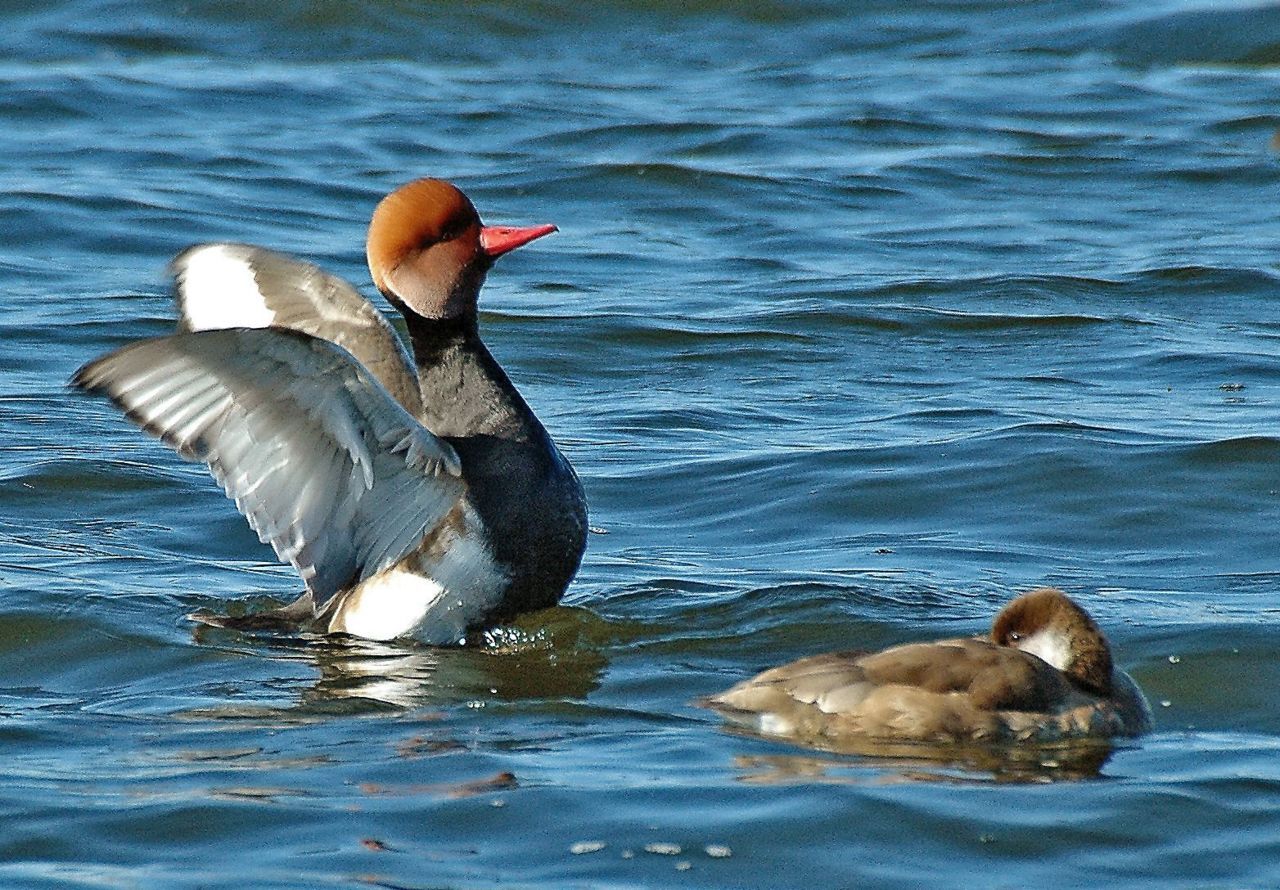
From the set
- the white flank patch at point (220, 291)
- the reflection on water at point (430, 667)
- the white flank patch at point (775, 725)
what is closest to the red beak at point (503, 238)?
the white flank patch at point (220, 291)

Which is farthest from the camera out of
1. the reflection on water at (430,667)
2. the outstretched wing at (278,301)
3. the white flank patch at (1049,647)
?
the outstretched wing at (278,301)

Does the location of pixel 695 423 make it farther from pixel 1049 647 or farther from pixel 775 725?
pixel 775 725

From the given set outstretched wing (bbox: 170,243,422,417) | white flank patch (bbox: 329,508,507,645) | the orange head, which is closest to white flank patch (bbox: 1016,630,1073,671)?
white flank patch (bbox: 329,508,507,645)

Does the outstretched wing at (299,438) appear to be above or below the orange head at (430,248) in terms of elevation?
below

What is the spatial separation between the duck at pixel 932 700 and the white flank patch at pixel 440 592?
1.26m

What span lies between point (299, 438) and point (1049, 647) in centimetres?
231

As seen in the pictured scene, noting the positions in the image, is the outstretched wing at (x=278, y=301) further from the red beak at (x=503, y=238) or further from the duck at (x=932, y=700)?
the duck at (x=932, y=700)

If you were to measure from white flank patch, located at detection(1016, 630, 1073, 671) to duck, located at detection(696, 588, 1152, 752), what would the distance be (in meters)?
0.08

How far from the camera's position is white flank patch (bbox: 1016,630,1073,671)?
6.53m

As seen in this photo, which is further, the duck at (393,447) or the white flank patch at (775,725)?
the duck at (393,447)

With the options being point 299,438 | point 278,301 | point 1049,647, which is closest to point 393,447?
point 299,438

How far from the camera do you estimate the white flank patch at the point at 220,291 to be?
8.38 m

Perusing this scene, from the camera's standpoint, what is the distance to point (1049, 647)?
659 centimetres

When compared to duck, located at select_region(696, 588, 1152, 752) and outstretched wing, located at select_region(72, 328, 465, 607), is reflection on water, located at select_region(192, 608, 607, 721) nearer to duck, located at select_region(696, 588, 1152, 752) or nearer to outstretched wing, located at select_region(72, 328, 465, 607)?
outstretched wing, located at select_region(72, 328, 465, 607)
